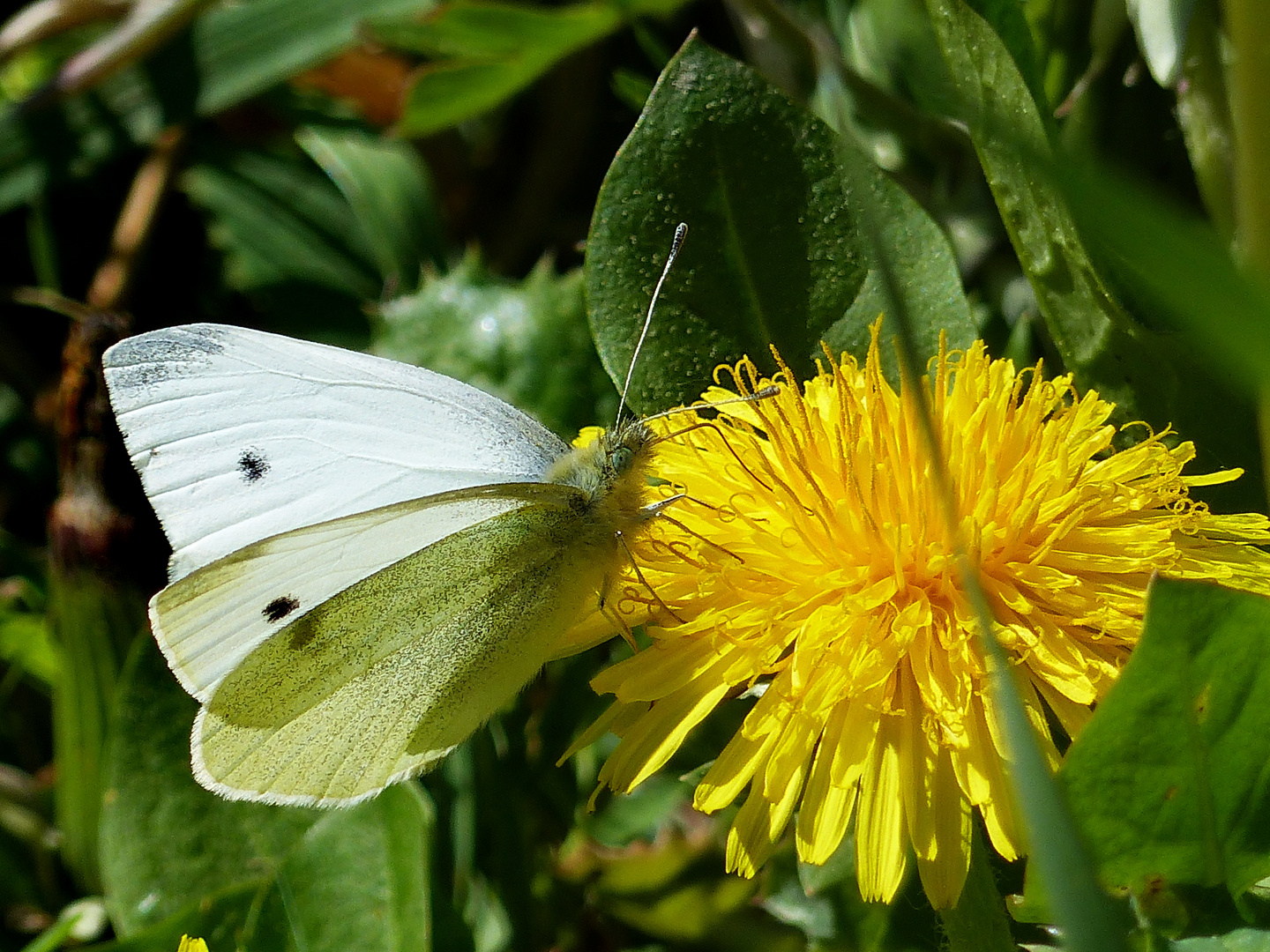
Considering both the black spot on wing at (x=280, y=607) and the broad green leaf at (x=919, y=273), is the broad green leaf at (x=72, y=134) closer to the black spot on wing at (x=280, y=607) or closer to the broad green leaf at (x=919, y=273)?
the black spot on wing at (x=280, y=607)

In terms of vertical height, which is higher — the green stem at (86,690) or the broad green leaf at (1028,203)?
the broad green leaf at (1028,203)

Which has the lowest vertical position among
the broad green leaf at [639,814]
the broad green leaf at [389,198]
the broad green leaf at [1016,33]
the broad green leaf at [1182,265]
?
the broad green leaf at [639,814]

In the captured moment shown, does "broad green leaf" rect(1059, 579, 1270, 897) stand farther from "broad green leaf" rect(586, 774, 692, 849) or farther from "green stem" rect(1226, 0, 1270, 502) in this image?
"broad green leaf" rect(586, 774, 692, 849)

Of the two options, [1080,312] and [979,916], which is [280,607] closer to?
[979,916]

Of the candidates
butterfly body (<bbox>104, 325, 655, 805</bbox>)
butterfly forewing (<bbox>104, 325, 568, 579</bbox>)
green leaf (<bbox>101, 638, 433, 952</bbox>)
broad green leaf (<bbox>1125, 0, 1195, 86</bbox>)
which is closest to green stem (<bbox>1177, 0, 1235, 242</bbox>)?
broad green leaf (<bbox>1125, 0, 1195, 86</bbox>)

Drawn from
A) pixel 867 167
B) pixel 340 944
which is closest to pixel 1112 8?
pixel 867 167

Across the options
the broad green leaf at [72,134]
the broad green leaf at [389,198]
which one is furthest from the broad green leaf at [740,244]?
the broad green leaf at [72,134]

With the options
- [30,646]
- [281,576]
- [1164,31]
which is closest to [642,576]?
[281,576]
